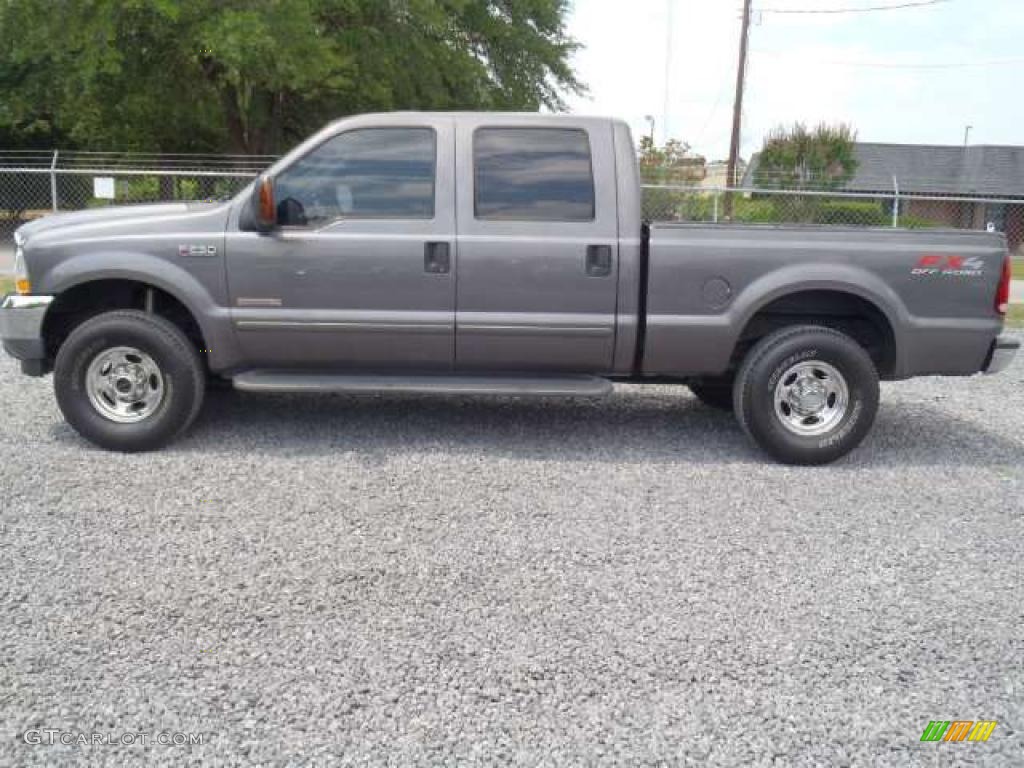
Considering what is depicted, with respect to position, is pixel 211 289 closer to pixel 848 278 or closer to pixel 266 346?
pixel 266 346

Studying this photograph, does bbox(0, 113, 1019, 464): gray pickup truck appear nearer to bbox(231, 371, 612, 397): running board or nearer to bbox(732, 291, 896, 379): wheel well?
bbox(231, 371, 612, 397): running board

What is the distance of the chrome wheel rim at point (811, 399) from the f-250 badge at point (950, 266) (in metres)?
0.78

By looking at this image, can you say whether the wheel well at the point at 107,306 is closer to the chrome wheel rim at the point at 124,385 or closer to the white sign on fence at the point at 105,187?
the chrome wheel rim at the point at 124,385

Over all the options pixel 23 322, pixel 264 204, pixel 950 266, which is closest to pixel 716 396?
pixel 950 266

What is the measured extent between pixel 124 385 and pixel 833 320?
4360mm

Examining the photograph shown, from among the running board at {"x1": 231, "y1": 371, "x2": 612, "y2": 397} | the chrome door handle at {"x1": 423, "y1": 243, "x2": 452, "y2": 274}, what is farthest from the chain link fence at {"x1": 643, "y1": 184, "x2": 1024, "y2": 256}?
the chrome door handle at {"x1": 423, "y1": 243, "x2": 452, "y2": 274}

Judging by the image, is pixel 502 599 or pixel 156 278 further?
pixel 156 278

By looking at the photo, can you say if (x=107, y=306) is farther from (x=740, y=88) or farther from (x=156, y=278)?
(x=740, y=88)

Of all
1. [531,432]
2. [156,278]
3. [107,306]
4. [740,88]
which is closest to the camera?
[156,278]

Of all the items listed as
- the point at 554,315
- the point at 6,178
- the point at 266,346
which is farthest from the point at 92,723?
the point at 6,178

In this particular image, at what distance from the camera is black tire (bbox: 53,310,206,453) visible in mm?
5242

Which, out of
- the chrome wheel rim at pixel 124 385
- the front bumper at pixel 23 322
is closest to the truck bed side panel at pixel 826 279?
the chrome wheel rim at pixel 124 385

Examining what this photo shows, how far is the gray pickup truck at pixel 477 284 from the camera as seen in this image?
527 centimetres

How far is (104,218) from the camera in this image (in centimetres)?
543
